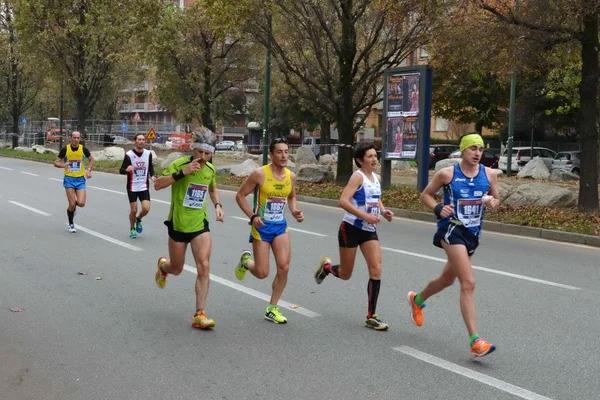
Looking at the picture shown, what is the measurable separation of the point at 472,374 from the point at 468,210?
130 centimetres

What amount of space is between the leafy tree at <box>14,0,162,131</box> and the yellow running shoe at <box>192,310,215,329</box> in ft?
97.2

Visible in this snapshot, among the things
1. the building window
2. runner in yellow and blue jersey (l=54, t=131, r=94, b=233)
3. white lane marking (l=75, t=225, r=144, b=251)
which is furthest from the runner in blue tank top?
the building window

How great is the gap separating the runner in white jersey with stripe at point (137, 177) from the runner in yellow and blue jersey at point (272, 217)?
229 inches

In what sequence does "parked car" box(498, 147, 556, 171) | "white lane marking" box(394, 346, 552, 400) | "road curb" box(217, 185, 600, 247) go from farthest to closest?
"parked car" box(498, 147, 556, 171), "road curb" box(217, 185, 600, 247), "white lane marking" box(394, 346, 552, 400)

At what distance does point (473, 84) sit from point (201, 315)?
107ft

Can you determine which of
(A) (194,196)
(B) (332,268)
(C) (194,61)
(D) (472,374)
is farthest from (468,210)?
(C) (194,61)

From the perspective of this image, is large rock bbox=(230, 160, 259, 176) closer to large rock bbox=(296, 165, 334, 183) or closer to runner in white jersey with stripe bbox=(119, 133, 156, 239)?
large rock bbox=(296, 165, 334, 183)

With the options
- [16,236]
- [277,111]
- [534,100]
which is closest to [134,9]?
[534,100]

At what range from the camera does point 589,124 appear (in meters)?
14.8

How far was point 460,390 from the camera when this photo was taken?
4.85 meters

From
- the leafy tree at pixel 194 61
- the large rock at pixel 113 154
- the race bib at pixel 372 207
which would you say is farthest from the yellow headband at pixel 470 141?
the large rock at pixel 113 154

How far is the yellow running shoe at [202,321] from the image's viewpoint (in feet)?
20.7

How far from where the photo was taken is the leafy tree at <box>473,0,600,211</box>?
564 inches

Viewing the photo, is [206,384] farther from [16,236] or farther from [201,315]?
[16,236]
